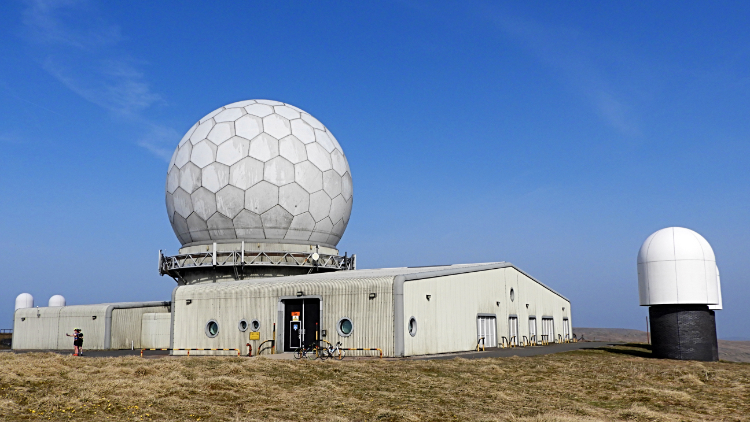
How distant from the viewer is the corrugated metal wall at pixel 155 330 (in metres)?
34.8

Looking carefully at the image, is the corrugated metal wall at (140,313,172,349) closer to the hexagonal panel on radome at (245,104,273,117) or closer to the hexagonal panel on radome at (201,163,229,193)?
the hexagonal panel on radome at (201,163,229,193)

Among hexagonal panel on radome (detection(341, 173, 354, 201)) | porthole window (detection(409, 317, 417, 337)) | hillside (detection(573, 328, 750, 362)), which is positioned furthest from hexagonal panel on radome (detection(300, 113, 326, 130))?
hillside (detection(573, 328, 750, 362))

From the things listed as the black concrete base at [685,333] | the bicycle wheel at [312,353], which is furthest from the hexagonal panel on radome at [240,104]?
the black concrete base at [685,333]

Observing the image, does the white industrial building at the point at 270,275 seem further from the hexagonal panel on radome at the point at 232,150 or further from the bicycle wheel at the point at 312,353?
the bicycle wheel at the point at 312,353

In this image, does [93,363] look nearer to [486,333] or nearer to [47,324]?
[486,333]

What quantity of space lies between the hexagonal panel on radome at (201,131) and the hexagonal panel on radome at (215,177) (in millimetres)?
2388

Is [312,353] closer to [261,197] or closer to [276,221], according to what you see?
[276,221]

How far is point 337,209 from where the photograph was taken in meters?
37.2

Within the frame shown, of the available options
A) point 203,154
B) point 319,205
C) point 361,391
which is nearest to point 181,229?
point 203,154

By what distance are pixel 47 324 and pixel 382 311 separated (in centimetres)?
2631

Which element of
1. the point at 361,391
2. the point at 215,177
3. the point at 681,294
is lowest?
the point at 361,391

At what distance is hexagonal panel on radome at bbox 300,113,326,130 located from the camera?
124 feet

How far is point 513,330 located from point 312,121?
58.0 feet

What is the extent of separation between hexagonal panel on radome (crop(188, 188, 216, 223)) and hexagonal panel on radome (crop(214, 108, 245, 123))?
458 cm
